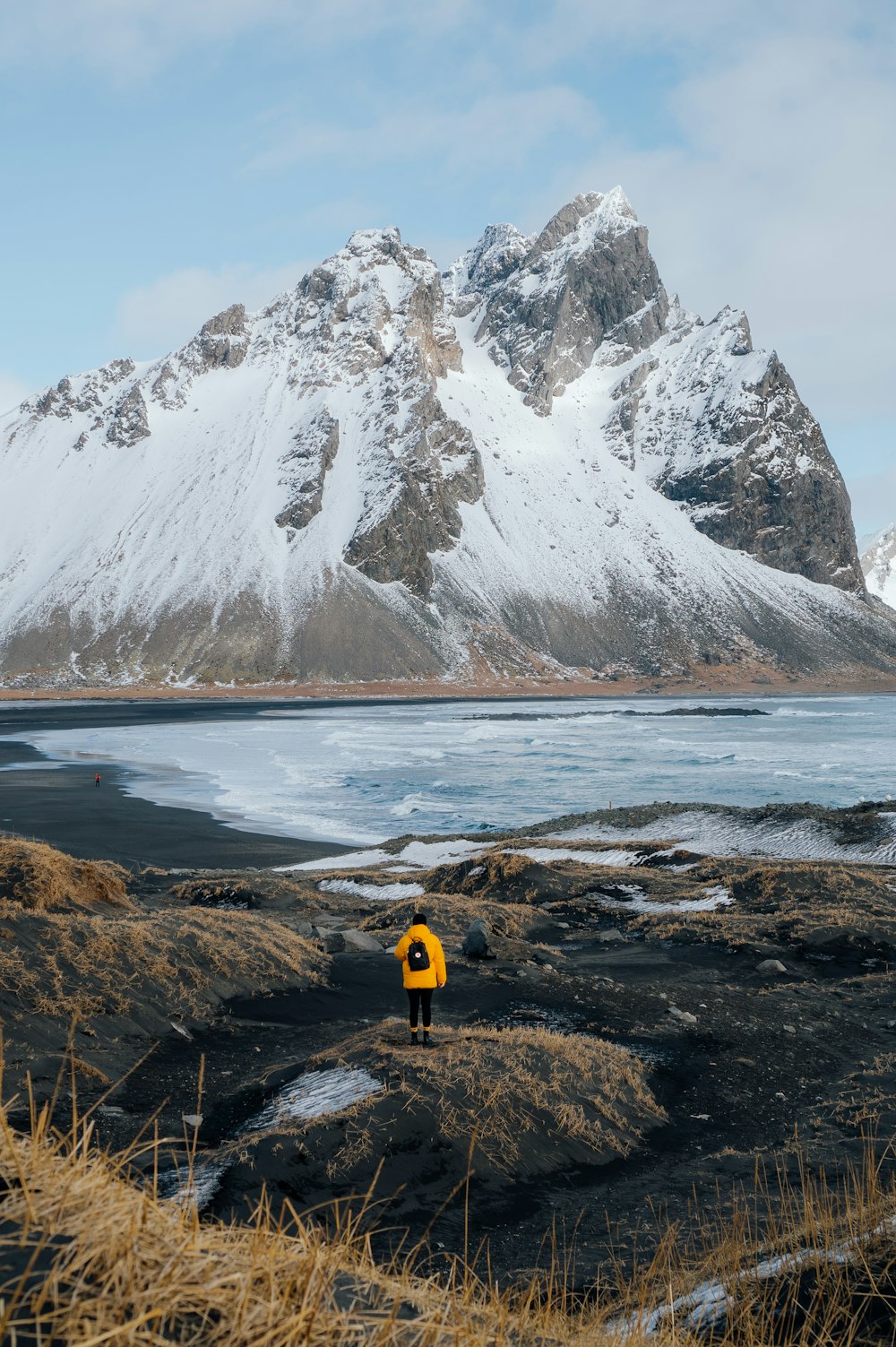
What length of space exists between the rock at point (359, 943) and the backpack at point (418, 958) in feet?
20.6

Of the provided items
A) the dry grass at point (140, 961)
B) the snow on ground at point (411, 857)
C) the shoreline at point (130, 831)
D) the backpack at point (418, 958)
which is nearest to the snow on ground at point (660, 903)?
the snow on ground at point (411, 857)

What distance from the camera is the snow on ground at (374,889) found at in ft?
68.2

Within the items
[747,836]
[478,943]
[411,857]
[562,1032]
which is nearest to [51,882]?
[478,943]

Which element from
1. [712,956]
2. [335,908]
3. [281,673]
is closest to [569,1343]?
[712,956]

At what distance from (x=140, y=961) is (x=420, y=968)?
480 centimetres

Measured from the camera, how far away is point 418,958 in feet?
30.1

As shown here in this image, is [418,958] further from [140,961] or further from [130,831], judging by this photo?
[130,831]

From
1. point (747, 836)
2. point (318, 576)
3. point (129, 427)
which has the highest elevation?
point (129, 427)

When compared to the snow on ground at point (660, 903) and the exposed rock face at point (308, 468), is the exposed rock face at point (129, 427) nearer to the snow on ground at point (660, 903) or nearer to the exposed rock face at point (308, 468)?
the exposed rock face at point (308, 468)

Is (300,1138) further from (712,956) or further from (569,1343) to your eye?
(712,956)

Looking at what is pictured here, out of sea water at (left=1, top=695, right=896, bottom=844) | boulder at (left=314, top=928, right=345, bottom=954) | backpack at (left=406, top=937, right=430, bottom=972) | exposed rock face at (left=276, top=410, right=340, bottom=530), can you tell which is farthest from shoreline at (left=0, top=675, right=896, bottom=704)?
backpack at (left=406, top=937, right=430, bottom=972)

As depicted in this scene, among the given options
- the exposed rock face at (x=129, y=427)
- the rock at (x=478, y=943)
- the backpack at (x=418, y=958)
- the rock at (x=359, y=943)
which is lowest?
the rock at (x=359, y=943)

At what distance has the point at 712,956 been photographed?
15.5m

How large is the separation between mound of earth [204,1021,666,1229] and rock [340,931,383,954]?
5489 millimetres
